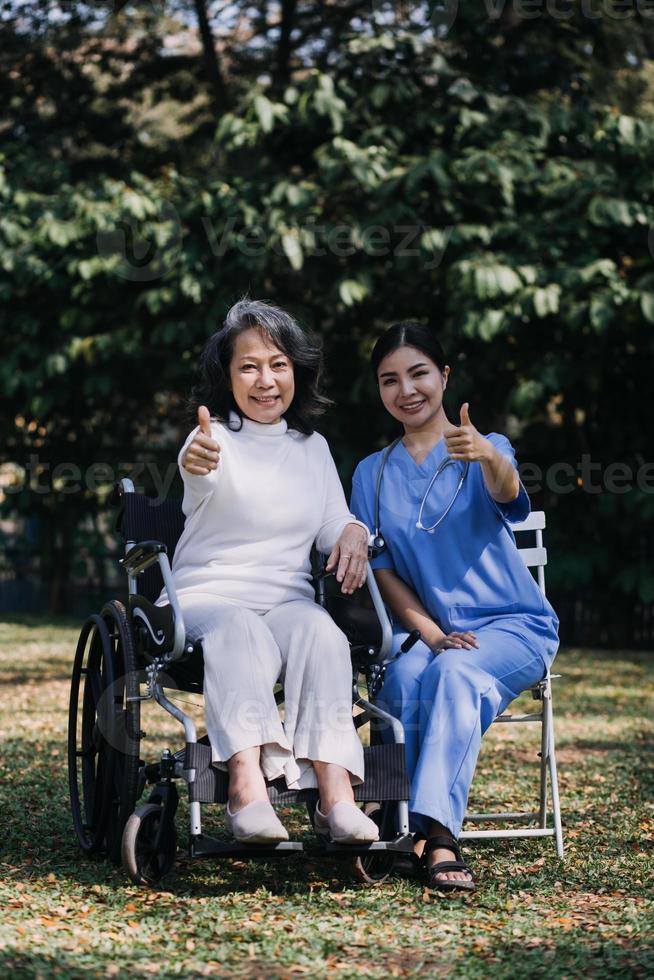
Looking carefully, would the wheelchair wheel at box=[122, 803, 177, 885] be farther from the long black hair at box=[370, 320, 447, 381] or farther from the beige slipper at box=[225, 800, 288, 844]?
the long black hair at box=[370, 320, 447, 381]

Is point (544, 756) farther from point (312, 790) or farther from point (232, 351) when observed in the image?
point (232, 351)

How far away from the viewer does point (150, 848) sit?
10.5 ft

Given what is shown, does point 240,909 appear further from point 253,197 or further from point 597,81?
point 597,81

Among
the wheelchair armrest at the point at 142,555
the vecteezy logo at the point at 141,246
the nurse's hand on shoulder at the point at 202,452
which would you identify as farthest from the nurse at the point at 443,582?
the vecteezy logo at the point at 141,246

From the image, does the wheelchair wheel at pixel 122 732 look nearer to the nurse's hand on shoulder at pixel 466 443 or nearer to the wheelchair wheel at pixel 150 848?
the wheelchair wheel at pixel 150 848

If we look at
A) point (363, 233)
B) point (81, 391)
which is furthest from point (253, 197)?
point (81, 391)

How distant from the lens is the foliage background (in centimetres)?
904

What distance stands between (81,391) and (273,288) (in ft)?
7.08

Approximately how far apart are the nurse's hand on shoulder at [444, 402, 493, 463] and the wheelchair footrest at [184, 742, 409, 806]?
0.76 meters

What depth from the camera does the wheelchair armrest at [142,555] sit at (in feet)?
10.6

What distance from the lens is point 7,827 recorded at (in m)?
3.89

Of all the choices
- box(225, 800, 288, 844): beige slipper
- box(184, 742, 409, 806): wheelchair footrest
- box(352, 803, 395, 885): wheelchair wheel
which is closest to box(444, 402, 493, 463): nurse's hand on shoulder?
box(184, 742, 409, 806): wheelchair footrest

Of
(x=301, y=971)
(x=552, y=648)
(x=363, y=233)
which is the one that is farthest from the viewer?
(x=363, y=233)

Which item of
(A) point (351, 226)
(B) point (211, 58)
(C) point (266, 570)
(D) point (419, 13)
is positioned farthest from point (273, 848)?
(B) point (211, 58)
